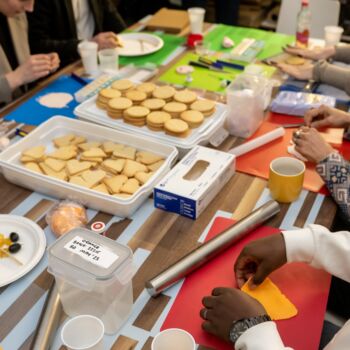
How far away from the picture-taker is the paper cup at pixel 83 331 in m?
0.78

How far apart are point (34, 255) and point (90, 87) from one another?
81 cm

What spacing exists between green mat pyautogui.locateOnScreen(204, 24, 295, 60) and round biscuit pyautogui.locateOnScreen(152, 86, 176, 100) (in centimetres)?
62

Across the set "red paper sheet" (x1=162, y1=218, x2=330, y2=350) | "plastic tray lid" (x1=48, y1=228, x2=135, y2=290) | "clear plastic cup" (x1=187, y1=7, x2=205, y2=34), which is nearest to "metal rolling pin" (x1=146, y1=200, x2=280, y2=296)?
"red paper sheet" (x1=162, y1=218, x2=330, y2=350)

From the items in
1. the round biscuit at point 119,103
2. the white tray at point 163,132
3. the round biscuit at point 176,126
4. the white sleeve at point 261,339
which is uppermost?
the round biscuit at point 119,103

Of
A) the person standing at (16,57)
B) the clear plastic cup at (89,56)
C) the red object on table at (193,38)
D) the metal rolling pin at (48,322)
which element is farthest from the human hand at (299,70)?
the metal rolling pin at (48,322)

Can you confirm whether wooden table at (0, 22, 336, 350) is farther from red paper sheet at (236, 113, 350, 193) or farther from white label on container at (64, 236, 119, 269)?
white label on container at (64, 236, 119, 269)

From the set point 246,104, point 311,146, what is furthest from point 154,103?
point 311,146

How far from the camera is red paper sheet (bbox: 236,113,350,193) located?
1.28 meters

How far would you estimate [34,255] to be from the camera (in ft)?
3.36

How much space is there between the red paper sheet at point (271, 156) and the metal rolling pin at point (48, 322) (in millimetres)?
656

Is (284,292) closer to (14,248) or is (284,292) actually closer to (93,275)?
(93,275)

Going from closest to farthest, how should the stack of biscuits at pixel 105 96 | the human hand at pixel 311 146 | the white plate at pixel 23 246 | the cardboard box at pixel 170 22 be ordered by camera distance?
the white plate at pixel 23 246 → the human hand at pixel 311 146 → the stack of biscuits at pixel 105 96 → the cardboard box at pixel 170 22

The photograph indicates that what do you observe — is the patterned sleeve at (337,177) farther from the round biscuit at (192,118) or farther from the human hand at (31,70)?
the human hand at (31,70)


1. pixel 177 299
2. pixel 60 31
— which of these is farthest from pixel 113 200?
pixel 60 31
